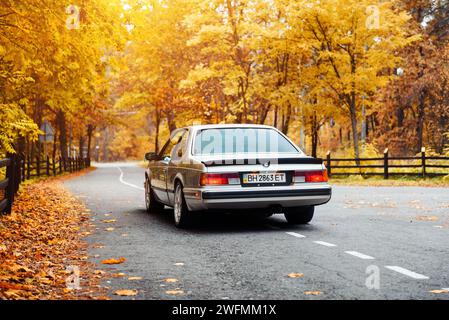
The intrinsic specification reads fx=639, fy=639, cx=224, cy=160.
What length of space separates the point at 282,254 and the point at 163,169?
438cm

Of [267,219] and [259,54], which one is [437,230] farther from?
[259,54]

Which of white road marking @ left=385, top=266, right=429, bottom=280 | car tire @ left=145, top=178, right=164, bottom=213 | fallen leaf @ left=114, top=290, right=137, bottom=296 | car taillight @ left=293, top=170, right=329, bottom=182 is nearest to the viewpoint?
fallen leaf @ left=114, top=290, right=137, bottom=296

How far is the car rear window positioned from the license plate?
0.78 m

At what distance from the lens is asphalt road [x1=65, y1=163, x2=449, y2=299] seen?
19.2 feet

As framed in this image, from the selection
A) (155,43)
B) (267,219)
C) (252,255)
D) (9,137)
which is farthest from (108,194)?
(155,43)

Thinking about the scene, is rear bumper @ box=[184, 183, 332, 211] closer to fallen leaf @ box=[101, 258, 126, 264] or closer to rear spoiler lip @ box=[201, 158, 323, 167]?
rear spoiler lip @ box=[201, 158, 323, 167]

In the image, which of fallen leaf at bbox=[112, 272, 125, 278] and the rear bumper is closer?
fallen leaf at bbox=[112, 272, 125, 278]

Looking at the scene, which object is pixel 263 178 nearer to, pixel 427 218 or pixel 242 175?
pixel 242 175

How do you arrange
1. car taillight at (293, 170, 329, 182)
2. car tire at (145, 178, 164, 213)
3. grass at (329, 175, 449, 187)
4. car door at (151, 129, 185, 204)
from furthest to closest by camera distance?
grass at (329, 175, 449, 187) < car tire at (145, 178, 164, 213) < car door at (151, 129, 185, 204) < car taillight at (293, 170, 329, 182)

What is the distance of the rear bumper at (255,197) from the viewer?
31.0 feet

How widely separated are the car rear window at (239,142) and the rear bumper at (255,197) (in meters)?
0.89

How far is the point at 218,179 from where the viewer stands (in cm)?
950

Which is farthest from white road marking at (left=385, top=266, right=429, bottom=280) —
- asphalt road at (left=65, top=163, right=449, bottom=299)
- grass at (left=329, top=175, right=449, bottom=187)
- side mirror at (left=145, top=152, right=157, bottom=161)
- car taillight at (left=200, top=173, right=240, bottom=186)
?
grass at (left=329, top=175, right=449, bottom=187)

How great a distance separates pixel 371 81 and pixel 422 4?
15.1 m
